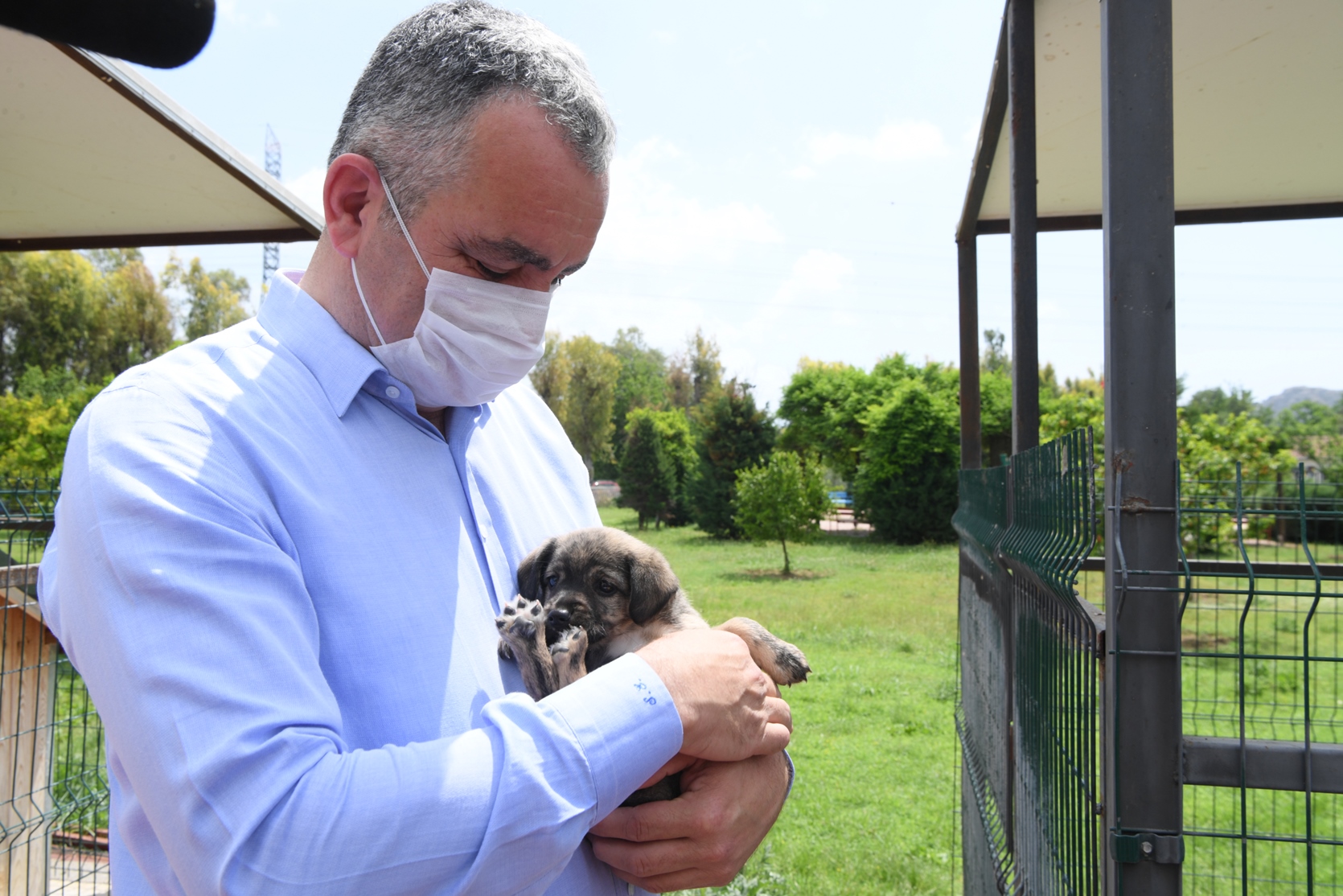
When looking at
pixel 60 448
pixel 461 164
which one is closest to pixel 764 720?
pixel 461 164

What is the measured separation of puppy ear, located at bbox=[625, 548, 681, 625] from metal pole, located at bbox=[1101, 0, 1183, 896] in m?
1.33

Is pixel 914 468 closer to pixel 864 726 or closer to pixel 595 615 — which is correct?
pixel 864 726

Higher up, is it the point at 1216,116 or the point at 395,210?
the point at 1216,116

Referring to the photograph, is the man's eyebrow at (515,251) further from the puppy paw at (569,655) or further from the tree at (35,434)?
the tree at (35,434)

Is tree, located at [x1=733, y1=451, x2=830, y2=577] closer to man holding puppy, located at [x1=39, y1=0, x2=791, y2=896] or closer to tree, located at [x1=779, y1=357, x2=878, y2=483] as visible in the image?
tree, located at [x1=779, y1=357, x2=878, y2=483]

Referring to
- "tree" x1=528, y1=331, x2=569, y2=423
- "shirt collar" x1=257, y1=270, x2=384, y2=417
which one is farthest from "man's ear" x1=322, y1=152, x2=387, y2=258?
"tree" x1=528, y1=331, x2=569, y2=423

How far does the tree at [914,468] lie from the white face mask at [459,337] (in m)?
31.5

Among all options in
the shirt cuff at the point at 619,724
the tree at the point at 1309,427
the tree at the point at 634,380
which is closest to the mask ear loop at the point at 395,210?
the shirt cuff at the point at 619,724

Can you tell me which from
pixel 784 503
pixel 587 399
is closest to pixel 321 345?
pixel 784 503

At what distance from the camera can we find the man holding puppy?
1248 millimetres

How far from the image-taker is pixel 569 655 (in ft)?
7.20

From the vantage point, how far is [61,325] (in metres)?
44.6

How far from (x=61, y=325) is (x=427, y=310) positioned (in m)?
53.5

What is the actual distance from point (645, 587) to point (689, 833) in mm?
989
